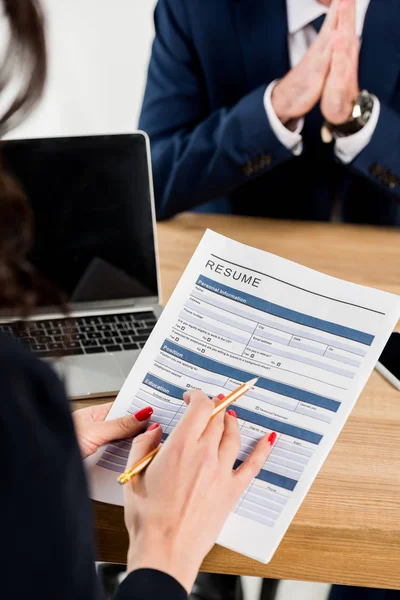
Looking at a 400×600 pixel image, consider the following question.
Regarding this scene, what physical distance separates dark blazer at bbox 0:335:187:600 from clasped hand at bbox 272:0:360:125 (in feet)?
3.70

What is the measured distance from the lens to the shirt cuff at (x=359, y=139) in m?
1.42

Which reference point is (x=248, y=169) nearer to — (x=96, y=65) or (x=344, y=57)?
(x=344, y=57)

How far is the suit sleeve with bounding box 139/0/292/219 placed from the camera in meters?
1.43

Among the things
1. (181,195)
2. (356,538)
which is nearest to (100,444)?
(356,538)

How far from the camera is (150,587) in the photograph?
553mm

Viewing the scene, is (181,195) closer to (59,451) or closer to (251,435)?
(251,435)

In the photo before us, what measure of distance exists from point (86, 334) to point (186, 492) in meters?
0.41

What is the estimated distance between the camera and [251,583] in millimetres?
1444

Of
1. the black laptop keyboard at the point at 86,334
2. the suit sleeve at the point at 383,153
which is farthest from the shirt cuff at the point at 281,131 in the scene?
the black laptop keyboard at the point at 86,334

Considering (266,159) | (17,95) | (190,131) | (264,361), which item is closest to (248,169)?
(266,159)

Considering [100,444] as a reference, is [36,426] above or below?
above

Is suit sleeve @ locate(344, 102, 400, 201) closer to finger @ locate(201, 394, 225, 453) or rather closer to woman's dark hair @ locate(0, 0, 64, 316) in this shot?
finger @ locate(201, 394, 225, 453)

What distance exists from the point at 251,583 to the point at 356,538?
812 millimetres

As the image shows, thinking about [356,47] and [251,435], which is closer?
[251,435]
